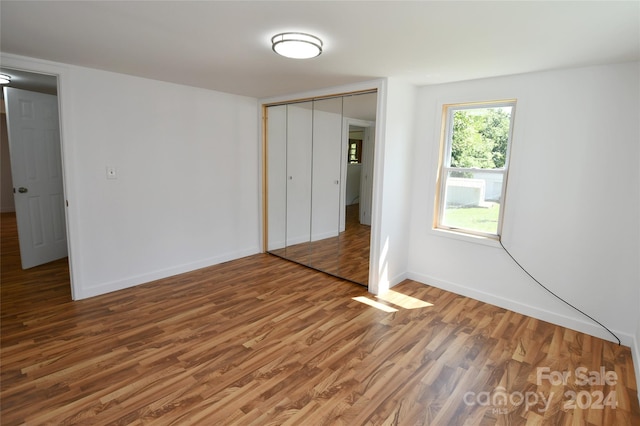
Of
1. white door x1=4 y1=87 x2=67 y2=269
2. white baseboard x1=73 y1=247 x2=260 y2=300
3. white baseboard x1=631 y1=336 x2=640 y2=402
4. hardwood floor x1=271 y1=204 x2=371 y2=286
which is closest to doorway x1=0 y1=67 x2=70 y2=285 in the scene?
white door x1=4 y1=87 x2=67 y2=269

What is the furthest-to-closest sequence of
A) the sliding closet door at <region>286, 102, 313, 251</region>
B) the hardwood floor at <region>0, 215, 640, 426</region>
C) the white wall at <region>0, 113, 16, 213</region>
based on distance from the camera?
1. the white wall at <region>0, 113, 16, 213</region>
2. the sliding closet door at <region>286, 102, 313, 251</region>
3. the hardwood floor at <region>0, 215, 640, 426</region>

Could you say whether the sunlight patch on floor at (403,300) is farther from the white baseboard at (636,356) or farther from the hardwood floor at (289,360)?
the white baseboard at (636,356)

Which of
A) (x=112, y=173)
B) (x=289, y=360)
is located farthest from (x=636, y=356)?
(x=112, y=173)

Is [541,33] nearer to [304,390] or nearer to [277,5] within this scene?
[277,5]

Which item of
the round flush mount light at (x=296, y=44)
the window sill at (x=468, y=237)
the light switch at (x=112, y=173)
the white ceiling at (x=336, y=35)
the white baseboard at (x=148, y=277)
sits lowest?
the white baseboard at (x=148, y=277)

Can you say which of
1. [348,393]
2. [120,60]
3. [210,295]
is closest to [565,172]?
[348,393]

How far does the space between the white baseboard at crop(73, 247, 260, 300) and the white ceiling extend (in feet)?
7.25

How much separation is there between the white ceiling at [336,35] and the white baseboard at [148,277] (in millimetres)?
2210

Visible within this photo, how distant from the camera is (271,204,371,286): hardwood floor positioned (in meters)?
4.21

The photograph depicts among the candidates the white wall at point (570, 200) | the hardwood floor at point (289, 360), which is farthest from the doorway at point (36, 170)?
the white wall at point (570, 200)

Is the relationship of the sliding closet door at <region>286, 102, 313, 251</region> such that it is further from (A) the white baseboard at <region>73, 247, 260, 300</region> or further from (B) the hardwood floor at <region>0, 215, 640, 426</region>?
(B) the hardwood floor at <region>0, 215, 640, 426</region>

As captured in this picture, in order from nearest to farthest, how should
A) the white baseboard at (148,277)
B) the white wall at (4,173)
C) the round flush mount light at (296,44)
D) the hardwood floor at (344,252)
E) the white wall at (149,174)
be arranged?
the round flush mount light at (296,44), the white wall at (149,174), the white baseboard at (148,277), the hardwood floor at (344,252), the white wall at (4,173)

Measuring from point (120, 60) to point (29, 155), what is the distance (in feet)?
8.16

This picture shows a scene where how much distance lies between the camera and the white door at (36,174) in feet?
13.4
